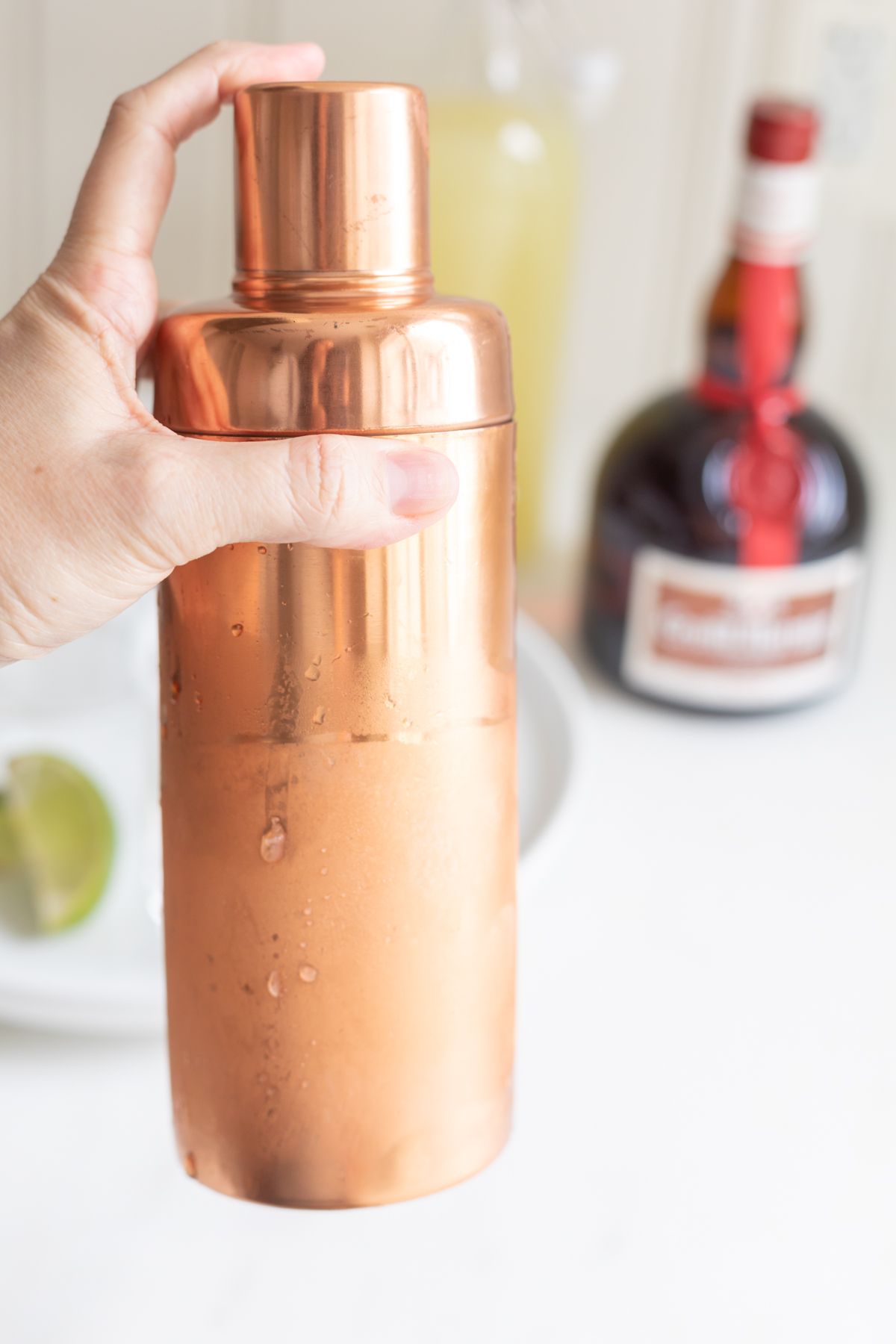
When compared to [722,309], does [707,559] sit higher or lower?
lower

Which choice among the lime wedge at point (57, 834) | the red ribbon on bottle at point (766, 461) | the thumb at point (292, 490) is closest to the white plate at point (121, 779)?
the lime wedge at point (57, 834)

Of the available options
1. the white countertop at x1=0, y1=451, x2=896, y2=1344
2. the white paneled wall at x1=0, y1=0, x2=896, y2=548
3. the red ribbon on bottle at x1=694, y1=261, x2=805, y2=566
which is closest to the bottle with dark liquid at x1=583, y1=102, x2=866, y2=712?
the red ribbon on bottle at x1=694, y1=261, x2=805, y2=566

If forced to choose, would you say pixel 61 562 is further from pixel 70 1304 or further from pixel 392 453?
pixel 70 1304

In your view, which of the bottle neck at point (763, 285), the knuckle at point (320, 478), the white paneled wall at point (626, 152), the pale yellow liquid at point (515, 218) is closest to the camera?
the knuckle at point (320, 478)

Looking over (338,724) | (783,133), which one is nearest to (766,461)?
(783,133)

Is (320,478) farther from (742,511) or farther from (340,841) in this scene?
(742,511)

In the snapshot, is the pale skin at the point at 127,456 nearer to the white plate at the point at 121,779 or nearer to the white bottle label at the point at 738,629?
the white plate at the point at 121,779

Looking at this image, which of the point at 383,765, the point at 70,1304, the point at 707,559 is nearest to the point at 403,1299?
the point at 70,1304
